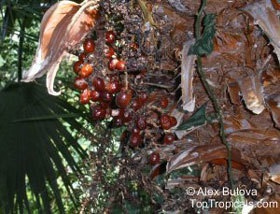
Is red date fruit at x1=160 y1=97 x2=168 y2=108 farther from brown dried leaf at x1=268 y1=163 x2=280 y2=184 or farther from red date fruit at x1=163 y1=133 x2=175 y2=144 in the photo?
brown dried leaf at x1=268 y1=163 x2=280 y2=184

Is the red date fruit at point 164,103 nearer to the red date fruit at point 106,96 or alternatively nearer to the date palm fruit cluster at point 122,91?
the date palm fruit cluster at point 122,91

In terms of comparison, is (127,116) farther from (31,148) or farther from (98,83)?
(31,148)

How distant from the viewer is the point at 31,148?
1548mm

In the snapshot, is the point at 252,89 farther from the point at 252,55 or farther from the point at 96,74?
the point at 96,74

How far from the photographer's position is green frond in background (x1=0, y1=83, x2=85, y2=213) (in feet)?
4.65

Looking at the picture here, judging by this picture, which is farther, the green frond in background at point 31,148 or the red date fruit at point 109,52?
the green frond in background at point 31,148

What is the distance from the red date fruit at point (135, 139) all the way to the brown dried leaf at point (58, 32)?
0.19m

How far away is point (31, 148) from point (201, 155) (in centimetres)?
89

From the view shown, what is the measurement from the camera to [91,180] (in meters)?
0.89

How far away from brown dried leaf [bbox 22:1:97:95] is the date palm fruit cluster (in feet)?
0.09

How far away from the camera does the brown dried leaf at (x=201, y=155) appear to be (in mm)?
792

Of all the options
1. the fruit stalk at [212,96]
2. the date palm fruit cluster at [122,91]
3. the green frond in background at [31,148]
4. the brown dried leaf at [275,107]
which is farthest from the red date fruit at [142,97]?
the green frond in background at [31,148]

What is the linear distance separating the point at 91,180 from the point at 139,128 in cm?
16

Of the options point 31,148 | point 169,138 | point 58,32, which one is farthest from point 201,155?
point 31,148
